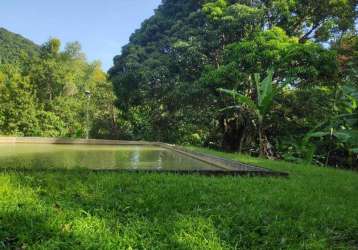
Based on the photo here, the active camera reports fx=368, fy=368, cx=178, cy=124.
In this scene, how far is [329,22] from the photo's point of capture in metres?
15.1

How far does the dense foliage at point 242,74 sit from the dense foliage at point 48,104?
259cm

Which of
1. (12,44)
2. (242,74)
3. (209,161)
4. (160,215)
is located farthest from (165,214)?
(12,44)

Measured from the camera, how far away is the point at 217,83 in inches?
514

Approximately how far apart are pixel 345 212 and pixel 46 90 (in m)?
22.8

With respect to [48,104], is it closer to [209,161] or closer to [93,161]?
[93,161]

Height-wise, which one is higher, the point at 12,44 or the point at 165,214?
the point at 12,44

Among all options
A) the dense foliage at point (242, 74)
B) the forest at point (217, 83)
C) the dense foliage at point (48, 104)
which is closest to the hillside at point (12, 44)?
the dense foliage at point (48, 104)

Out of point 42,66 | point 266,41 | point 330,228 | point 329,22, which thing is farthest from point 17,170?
point 42,66

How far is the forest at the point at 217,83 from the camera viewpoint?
12.5 m

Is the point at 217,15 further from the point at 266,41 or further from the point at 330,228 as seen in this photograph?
the point at 330,228

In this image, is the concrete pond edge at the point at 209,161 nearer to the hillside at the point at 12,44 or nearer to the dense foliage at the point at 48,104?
the dense foliage at the point at 48,104

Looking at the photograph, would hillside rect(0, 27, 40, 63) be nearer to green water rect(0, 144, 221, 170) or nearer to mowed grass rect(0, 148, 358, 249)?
green water rect(0, 144, 221, 170)

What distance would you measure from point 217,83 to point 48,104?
44.7 feet

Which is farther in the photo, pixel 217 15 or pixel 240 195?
pixel 217 15
